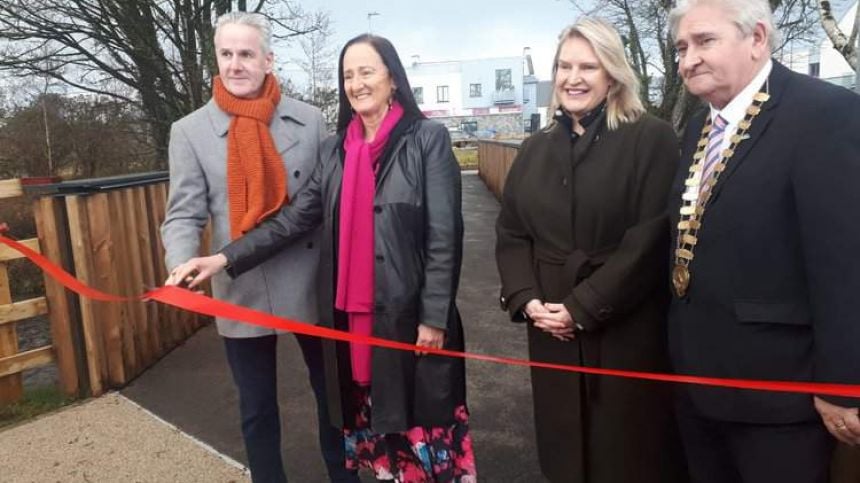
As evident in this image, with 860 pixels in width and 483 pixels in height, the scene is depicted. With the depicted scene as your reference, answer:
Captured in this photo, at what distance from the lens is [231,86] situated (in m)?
2.59

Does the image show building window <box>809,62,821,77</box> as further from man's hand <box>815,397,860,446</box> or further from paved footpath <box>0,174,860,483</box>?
man's hand <box>815,397,860,446</box>

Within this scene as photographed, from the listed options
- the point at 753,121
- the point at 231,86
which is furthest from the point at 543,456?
the point at 231,86

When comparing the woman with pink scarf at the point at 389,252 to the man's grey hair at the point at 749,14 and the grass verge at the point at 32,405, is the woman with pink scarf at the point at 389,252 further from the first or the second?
the grass verge at the point at 32,405

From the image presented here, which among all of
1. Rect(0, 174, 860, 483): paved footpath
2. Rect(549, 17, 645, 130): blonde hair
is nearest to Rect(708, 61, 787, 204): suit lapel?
Rect(549, 17, 645, 130): blonde hair

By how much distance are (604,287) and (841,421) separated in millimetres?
741

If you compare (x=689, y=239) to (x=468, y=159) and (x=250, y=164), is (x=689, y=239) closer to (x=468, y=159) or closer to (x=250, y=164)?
(x=250, y=164)

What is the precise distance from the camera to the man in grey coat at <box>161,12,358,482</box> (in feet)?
8.43

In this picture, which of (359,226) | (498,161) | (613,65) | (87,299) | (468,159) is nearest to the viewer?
(613,65)

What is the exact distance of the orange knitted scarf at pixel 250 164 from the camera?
2.57 metres

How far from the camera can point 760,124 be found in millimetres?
1781

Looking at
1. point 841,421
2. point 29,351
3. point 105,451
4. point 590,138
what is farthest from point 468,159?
point 841,421

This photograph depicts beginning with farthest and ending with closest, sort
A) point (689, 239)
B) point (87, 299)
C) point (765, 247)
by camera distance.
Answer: point (87, 299), point (689, 239), point (765, 247)

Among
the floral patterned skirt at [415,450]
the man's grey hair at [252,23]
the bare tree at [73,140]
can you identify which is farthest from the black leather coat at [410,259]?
the bare tree at [73,140]

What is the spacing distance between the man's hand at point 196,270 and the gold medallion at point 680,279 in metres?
1.61
